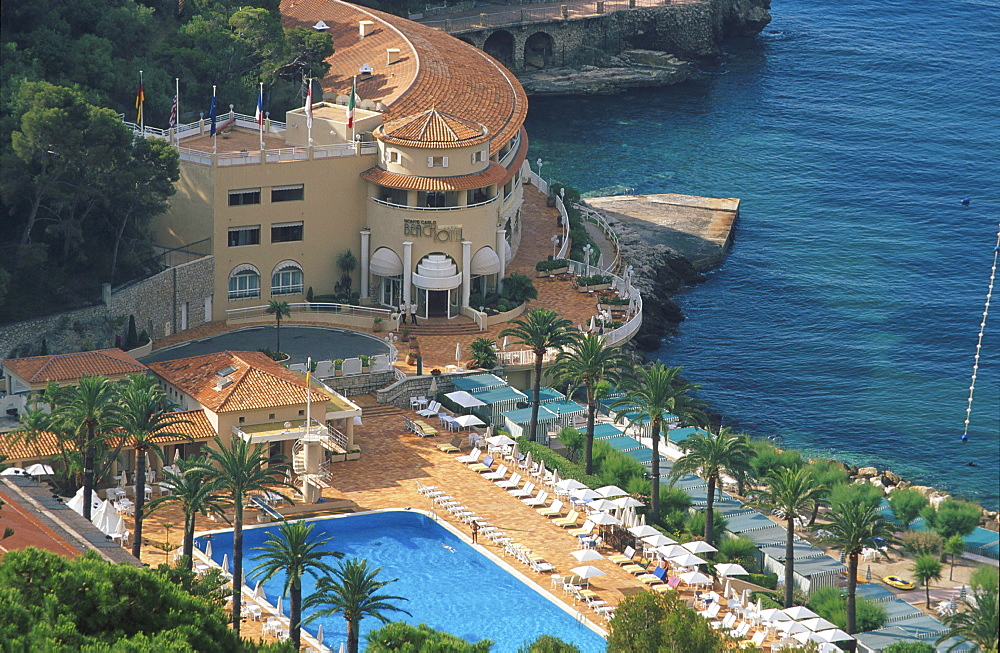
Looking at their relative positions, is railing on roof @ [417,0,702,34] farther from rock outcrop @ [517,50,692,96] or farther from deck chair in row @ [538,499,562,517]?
deck chair in row @ [538,499,562,517]

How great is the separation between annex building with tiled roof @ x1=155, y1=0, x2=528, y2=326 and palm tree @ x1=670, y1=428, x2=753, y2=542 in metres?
24.5

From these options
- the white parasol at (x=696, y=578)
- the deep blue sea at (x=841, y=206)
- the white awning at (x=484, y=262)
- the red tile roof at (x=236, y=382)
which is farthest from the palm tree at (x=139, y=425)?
the deep blue sea at (x=841, y=206)

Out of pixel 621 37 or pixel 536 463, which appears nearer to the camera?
pixel 536 463

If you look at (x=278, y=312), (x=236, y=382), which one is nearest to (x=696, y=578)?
(x=236, y=382)

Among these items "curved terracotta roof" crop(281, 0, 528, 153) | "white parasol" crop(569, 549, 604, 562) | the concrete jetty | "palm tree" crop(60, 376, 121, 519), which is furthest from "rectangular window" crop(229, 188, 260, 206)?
the concrete jetty

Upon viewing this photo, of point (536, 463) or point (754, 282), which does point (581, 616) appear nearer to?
point (536, 463)

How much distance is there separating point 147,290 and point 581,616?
3261 centimetres

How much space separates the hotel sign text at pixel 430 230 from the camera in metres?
93.7

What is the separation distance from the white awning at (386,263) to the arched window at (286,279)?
4.06 m

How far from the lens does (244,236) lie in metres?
92.6

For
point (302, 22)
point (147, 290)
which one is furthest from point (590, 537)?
point (302, 22)

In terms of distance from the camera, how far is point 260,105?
93562 millimetres

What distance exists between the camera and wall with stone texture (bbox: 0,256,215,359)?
82562 millimetres

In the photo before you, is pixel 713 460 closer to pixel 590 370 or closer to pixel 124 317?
pixel 590 370
